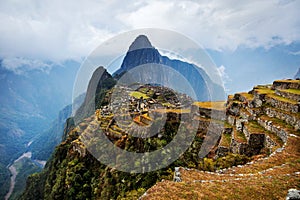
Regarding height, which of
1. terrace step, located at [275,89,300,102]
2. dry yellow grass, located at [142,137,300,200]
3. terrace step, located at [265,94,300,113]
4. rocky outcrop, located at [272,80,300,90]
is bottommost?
dry yellow grass, located at [142,137,300,200]

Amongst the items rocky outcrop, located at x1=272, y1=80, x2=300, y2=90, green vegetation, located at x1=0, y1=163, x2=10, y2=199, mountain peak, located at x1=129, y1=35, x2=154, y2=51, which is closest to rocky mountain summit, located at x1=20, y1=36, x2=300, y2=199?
rocky outcrop, located at x1=272, y1=80, x2=300, y2=90

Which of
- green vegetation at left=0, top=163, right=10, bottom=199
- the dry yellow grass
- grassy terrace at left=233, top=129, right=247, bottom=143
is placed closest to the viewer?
the dry yellow grass

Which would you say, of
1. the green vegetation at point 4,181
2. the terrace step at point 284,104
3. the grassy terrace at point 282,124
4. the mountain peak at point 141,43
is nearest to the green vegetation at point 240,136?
the grassy terrace at point 282,124

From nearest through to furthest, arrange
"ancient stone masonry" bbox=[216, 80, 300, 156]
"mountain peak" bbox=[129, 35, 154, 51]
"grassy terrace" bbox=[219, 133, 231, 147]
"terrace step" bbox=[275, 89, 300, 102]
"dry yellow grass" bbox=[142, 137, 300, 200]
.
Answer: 1. "dry yellow grass" bbox=[142, 137, 300, 200]
2. "ancient stone masonry" bbox=[216, 80, 300, 156]
3. "grassy terrace" bbox=[219, 133, 231, 147]
4. "terrace step" bbox=[275, 89, 300, 102]
5. "mountain peak" bbox=[129, 35, 154, 51]

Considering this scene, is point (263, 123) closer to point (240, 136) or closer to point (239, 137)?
point (240, 136)

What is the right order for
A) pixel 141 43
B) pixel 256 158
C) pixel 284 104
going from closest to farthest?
pixel 256 158, pixel 284 104, pixel 141 43

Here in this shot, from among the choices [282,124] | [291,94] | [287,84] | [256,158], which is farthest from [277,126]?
[287,84]

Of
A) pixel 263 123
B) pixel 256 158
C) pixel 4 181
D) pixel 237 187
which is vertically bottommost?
pixel 4 181

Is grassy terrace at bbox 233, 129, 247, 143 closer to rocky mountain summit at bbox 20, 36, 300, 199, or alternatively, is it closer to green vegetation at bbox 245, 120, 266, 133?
rocky mountain summit at bbox 20, 36, 300, 199

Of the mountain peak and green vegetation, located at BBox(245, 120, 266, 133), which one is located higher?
the mountain peak
